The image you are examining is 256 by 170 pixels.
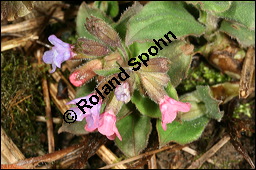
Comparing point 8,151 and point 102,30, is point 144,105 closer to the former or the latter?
point 102,30


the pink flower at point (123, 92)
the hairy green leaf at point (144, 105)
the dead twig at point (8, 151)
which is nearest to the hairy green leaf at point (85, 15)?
the hairy green leaf at point (144, 105)

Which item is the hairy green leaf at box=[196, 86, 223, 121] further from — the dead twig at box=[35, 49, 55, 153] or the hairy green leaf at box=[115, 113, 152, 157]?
the dead twig at box=[35, 49, 55, 153]

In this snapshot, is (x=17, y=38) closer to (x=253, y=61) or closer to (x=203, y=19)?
(x=203, y=19)

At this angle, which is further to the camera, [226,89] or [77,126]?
[226,89]

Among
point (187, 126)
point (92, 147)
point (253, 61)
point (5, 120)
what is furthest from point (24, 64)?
point (253, 61)

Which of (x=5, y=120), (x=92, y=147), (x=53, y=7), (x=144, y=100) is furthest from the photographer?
(x=53, y=7)

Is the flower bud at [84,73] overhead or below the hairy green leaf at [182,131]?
overhead

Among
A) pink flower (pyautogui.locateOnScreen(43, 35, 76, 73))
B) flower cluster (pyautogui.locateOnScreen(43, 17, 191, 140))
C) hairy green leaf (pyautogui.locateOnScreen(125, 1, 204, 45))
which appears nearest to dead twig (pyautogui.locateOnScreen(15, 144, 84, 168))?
flower cluster (pyautogui.locateOnScreen(43, 17, 191, 140))

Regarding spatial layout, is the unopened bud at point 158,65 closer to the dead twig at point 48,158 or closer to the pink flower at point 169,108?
the pink flower at point 169,108
